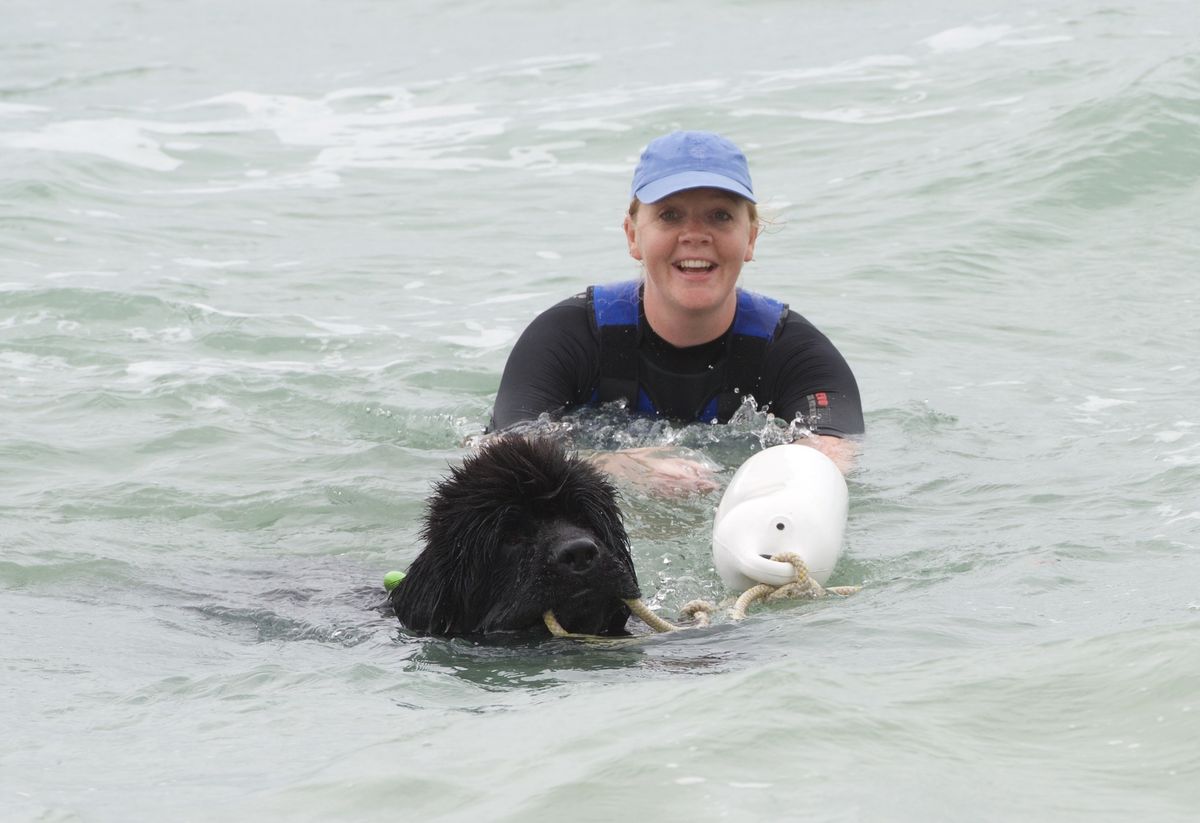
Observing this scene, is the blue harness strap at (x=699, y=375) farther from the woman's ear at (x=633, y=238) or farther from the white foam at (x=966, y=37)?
the white foam at (x=966, y=37)

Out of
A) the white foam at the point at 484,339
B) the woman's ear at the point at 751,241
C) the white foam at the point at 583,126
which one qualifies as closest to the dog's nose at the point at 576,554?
the woman's ear at the point at 751,241

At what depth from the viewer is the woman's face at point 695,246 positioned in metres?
5.90

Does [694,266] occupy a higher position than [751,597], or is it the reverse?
[694,266]

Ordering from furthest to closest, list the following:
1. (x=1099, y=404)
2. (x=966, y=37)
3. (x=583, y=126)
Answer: (x=966, y=37)
(x=583, y=126)
(x=1099, y=404)

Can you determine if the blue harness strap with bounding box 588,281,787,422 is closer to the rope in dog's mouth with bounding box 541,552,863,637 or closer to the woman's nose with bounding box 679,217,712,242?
the woman's nose with bounding box 679,217,712,242

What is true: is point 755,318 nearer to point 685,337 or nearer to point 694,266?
point 685,337

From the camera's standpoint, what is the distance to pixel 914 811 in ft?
8.93

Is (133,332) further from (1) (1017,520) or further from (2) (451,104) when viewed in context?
(2) (451,104)

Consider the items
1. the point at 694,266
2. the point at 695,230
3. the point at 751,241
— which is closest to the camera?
the point at 695,230

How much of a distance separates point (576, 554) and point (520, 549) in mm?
165

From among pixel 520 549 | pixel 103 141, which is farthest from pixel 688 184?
pixel 103 141

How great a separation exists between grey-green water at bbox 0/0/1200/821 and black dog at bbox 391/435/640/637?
0.12 metres

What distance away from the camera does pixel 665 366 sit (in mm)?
6316

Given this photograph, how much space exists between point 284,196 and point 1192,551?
30.7 ft
